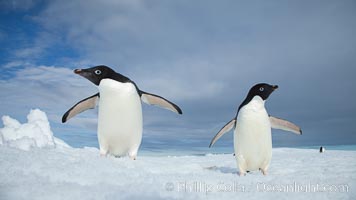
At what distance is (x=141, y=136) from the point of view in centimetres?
529

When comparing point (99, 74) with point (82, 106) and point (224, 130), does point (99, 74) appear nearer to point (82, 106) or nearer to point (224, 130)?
point (82, 106)

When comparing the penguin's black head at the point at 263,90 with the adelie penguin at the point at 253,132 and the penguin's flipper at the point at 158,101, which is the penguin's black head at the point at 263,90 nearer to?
the adelie penguin at the point at 253,132

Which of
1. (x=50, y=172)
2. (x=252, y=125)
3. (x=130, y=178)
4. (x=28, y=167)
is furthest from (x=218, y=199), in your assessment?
(x=252, y=125)

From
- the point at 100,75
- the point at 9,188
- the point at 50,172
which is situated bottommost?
the point at 9,188

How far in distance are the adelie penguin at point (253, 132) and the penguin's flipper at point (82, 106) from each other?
242cm

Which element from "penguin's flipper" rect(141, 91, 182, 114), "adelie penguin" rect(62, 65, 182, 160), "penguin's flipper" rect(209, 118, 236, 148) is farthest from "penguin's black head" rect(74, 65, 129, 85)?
"penguin's flipper" rect(209, 118, 236, 148)

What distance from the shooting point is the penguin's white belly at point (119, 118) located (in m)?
4.93

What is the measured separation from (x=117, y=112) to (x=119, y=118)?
101mm

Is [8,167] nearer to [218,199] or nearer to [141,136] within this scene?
[218,199]

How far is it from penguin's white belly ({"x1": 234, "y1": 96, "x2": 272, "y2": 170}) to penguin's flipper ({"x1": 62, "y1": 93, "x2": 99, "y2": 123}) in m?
2.45

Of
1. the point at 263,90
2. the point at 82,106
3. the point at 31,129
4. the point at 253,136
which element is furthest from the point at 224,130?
the point at 31,129

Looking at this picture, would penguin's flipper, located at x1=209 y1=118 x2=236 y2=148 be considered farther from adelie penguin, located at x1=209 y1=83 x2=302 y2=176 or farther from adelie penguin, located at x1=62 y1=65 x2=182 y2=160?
adelie penguin, located at x1=62 y1=65 x2=182 y2=160

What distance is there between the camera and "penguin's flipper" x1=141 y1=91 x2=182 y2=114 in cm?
561

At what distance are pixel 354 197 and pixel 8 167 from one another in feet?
9.43
